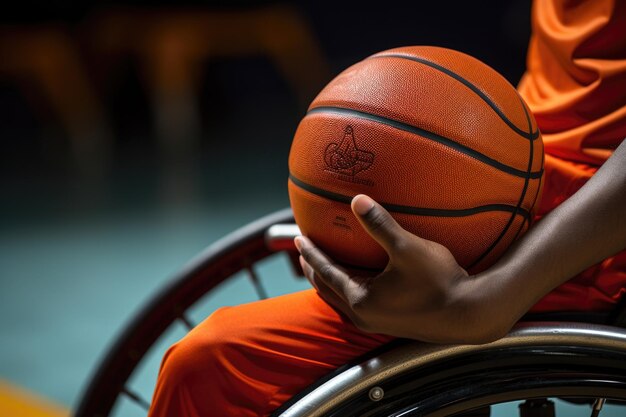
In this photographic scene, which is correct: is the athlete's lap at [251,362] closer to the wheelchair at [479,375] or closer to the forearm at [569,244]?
the wheelchair at [479,375]

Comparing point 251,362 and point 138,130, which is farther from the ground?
point 138,130

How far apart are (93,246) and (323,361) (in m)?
2.20

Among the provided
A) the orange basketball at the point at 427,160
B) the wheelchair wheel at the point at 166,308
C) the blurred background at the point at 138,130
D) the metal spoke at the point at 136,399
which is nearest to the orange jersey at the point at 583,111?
the orange basketball at the point at 427,160

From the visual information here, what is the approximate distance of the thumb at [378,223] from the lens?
708 millimetres

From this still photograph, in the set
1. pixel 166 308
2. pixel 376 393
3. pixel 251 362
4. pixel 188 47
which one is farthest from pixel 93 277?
pixel 188 47

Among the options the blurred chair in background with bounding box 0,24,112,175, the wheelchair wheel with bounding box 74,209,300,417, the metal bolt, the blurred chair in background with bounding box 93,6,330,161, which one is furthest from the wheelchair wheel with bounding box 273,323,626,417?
the blurred chair in background with bounding box 0,24,112,175

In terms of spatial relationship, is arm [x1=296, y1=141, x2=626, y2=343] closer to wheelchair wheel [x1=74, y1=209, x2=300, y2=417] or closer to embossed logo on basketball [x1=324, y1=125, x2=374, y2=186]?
embossed logo on basketball [x1=324, y1=125, x2=374, y2=186]

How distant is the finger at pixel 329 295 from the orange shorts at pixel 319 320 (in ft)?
0.09

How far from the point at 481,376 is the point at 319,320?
0.18m

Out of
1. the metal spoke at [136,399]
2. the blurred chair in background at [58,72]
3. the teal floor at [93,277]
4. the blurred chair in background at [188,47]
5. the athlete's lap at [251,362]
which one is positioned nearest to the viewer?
the athlete's lap at [251,362]

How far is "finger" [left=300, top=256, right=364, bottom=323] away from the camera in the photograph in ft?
2.63

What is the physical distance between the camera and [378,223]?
0.71m

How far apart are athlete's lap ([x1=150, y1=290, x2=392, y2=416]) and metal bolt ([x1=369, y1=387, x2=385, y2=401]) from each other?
0.23ft

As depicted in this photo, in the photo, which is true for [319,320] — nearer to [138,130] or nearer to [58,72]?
[58,72]
